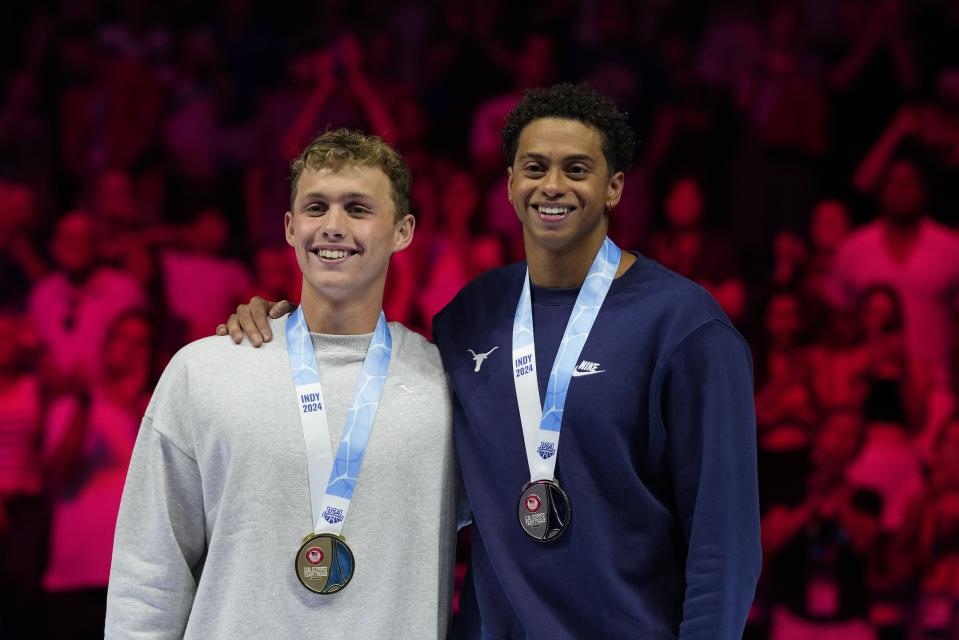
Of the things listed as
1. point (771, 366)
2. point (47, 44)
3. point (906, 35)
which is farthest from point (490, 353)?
point (47, 44)

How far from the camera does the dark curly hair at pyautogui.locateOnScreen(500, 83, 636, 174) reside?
90.1 inches

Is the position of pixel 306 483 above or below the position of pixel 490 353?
below

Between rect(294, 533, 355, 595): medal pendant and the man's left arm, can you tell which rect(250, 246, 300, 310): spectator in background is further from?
the man's left arm

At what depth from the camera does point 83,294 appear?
5.97m

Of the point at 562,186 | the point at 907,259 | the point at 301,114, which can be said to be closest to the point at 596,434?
the point at 562,186

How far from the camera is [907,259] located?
18.7 feet

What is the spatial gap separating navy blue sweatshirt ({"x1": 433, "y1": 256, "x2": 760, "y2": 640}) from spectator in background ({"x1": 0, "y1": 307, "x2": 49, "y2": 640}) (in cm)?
420

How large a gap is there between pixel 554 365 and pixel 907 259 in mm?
4122

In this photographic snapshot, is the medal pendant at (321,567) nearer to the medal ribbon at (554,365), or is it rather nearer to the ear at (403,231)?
the medal ribbon at (554,365)

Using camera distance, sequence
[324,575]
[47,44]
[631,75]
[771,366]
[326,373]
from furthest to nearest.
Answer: [47,44], [631,75], [771,366], [326,373], [324,575]

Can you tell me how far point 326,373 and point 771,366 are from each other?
3.77 meters

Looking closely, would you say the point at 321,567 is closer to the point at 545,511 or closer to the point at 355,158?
the point at 545,511

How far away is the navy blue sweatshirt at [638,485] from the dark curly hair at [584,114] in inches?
12.1

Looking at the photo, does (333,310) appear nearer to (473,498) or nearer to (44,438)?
(473,498)
